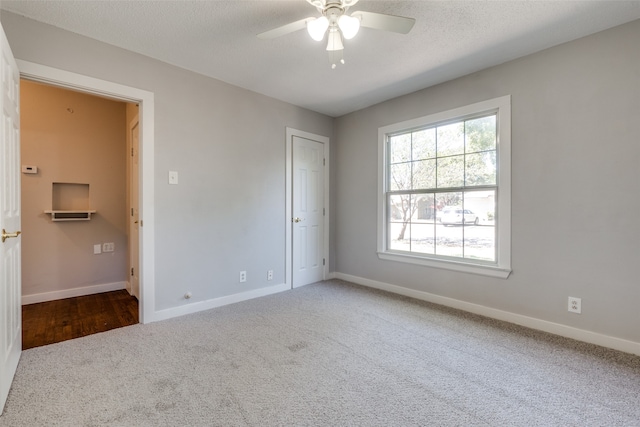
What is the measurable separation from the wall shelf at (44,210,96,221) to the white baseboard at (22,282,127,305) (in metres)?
0.86

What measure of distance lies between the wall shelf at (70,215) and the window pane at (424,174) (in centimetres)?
399

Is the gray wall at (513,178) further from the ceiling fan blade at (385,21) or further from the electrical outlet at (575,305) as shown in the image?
the ceiling fan blade at (385,21)

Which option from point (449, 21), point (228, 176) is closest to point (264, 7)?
point (449, 21)

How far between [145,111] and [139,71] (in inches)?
13.9

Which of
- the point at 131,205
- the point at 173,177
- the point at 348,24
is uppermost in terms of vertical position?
the point at 348,24

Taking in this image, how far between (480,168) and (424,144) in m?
0.72

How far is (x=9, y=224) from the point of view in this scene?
1.75 metres

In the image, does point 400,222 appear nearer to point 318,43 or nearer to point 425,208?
point 425,208

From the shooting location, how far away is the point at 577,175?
242 centimetres

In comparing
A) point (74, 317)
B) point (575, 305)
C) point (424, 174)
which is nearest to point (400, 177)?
point (424, 174)

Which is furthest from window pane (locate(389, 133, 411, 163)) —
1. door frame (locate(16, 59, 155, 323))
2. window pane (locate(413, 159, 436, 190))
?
door frame (locate(16, 59, 155, 323))

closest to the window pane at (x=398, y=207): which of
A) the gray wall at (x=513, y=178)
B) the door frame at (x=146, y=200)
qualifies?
the gray wall at (x=513, y=178)

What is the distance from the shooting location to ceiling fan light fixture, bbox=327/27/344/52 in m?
1.87

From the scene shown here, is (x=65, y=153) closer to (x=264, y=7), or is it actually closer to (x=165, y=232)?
(x=165, y=232)
